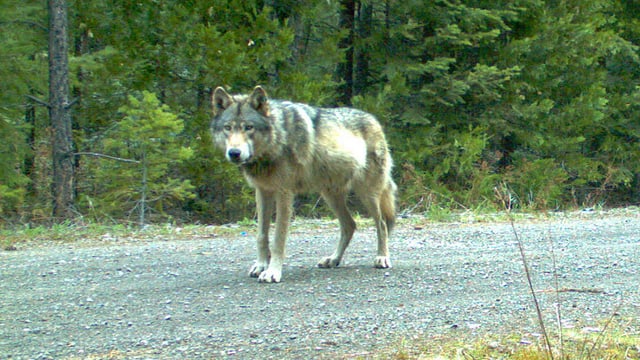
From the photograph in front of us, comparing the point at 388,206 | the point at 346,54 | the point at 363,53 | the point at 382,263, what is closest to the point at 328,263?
the point at 382,263

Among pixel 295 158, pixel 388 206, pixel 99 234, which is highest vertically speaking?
pixel 295 158

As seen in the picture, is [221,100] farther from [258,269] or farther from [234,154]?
[258,269]

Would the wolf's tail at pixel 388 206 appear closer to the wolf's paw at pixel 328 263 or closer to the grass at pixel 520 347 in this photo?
the wolf's paw at pixel 328 263

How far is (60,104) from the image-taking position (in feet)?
41.7

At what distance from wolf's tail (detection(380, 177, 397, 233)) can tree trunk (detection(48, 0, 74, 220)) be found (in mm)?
6983

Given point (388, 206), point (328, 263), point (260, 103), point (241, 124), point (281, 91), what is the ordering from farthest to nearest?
1. point (281, 91)
2. point (388, 206)
3. point (328, 263)
4. point (260, 103)
5. point (241, 124)

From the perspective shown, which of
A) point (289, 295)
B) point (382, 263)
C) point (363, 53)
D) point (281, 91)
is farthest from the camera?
point (363, 53)

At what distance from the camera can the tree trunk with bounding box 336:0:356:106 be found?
58.1 ft

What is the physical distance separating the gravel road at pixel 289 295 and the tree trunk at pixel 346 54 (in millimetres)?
9560

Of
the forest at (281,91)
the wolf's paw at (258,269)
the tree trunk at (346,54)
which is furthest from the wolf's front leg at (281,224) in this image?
the tree trunk at (346,54)

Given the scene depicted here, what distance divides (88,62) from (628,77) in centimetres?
1537

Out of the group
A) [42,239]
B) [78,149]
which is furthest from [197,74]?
[42,239]

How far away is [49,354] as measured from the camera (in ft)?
14.2

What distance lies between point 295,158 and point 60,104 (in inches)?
294
